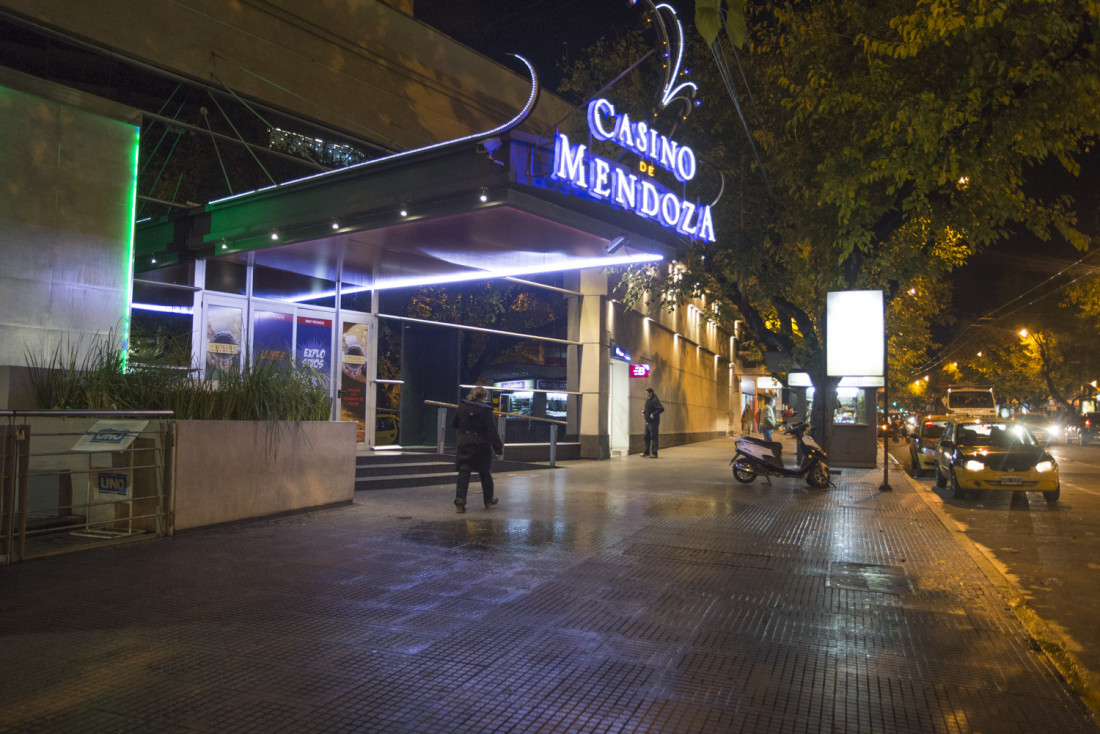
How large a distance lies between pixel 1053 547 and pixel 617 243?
696 cm

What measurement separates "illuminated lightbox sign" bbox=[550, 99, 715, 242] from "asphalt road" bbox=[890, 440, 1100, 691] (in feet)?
20.6

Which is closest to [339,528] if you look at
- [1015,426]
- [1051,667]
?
[1051,667]

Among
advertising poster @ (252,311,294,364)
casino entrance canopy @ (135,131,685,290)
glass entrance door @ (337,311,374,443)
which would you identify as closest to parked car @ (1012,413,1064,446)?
casino entrance canopy @ (135,131,685,290)

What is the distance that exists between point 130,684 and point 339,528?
4954mm

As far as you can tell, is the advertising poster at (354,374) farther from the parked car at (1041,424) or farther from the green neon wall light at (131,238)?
the parked car at (1041,424)

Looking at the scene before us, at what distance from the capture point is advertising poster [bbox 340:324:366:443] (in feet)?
52.6

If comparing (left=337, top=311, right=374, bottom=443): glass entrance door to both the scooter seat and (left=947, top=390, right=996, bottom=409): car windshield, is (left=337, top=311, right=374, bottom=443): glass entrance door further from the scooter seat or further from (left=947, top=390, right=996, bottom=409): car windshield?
(left=947, top=390, right=996, bottom=409): car windshield

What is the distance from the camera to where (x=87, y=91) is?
39.1ft

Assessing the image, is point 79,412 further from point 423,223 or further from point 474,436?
point 423,223

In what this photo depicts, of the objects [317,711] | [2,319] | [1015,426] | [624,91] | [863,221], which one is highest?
[624,91]

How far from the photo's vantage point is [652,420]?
2264cm

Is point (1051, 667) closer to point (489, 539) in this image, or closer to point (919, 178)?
point (489, 539)

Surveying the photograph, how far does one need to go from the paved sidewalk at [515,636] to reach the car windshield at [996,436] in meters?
5.99

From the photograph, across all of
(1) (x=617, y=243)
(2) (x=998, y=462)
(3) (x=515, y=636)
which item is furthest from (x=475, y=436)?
(2) (x=998, y=462)
